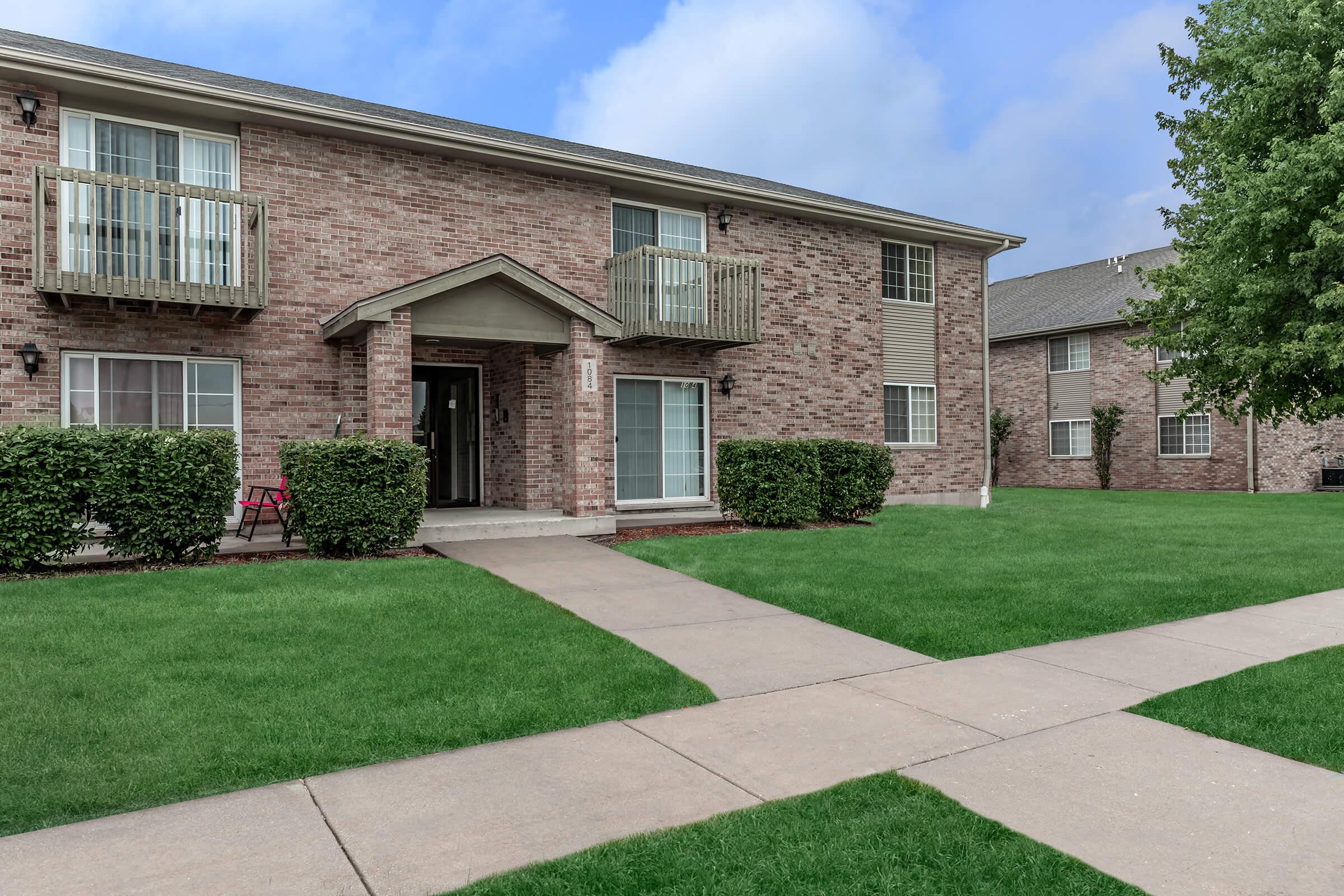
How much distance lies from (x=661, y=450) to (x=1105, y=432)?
18.2m

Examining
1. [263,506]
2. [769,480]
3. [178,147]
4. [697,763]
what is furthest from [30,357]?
[697,763]

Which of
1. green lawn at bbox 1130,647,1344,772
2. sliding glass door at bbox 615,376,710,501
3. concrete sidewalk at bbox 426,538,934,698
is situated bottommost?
green lawn at bbox 1130,647,1344,772

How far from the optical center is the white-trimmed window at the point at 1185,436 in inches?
979

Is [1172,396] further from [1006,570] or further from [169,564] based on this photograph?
[169,564]

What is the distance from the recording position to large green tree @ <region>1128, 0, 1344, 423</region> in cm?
1185

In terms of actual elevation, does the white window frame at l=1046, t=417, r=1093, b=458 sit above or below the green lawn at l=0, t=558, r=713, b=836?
above

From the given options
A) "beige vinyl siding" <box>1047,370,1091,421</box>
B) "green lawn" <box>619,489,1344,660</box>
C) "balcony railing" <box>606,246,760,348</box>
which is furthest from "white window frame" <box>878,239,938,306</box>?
"beige vinyl siding" <box>1047,370,1091,421</box>

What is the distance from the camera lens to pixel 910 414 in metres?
17.6

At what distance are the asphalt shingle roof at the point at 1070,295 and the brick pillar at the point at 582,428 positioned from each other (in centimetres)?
2033

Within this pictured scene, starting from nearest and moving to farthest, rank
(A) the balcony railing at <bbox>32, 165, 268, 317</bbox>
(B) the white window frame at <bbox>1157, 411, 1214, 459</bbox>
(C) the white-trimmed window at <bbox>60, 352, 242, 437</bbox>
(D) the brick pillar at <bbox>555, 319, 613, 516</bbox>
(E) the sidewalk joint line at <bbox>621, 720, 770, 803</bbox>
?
(E) the sidewalk joint line at <bbox>621, 720, 770, 803</bbox>, (A) the balcony railing at <bbox>32, 165, 268, 317</bbox>, (C) the white-trimmed window at <bbox>60, 352, 242, 437</bbox>, (D) the brick pillar at <bbox>555, 319, 613, 516</bbox>, (B) the white window frame at <bbox>1157, 411, 1214, 459</bbox>

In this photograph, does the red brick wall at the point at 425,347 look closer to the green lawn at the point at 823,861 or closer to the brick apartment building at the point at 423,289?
the brick apartment building at the point at 423,289

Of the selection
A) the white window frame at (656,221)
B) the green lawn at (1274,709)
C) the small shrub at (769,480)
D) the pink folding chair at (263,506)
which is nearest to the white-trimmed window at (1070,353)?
the white window frame at (656,221)

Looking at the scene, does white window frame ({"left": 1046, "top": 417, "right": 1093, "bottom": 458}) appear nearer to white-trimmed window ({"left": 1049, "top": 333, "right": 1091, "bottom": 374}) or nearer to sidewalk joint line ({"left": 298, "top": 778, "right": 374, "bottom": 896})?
white-trimmed window ({"left": 1049, "top": 333, "right": 1091, "bottom": 374})

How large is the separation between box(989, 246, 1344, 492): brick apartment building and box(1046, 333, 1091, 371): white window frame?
0.03 meters
